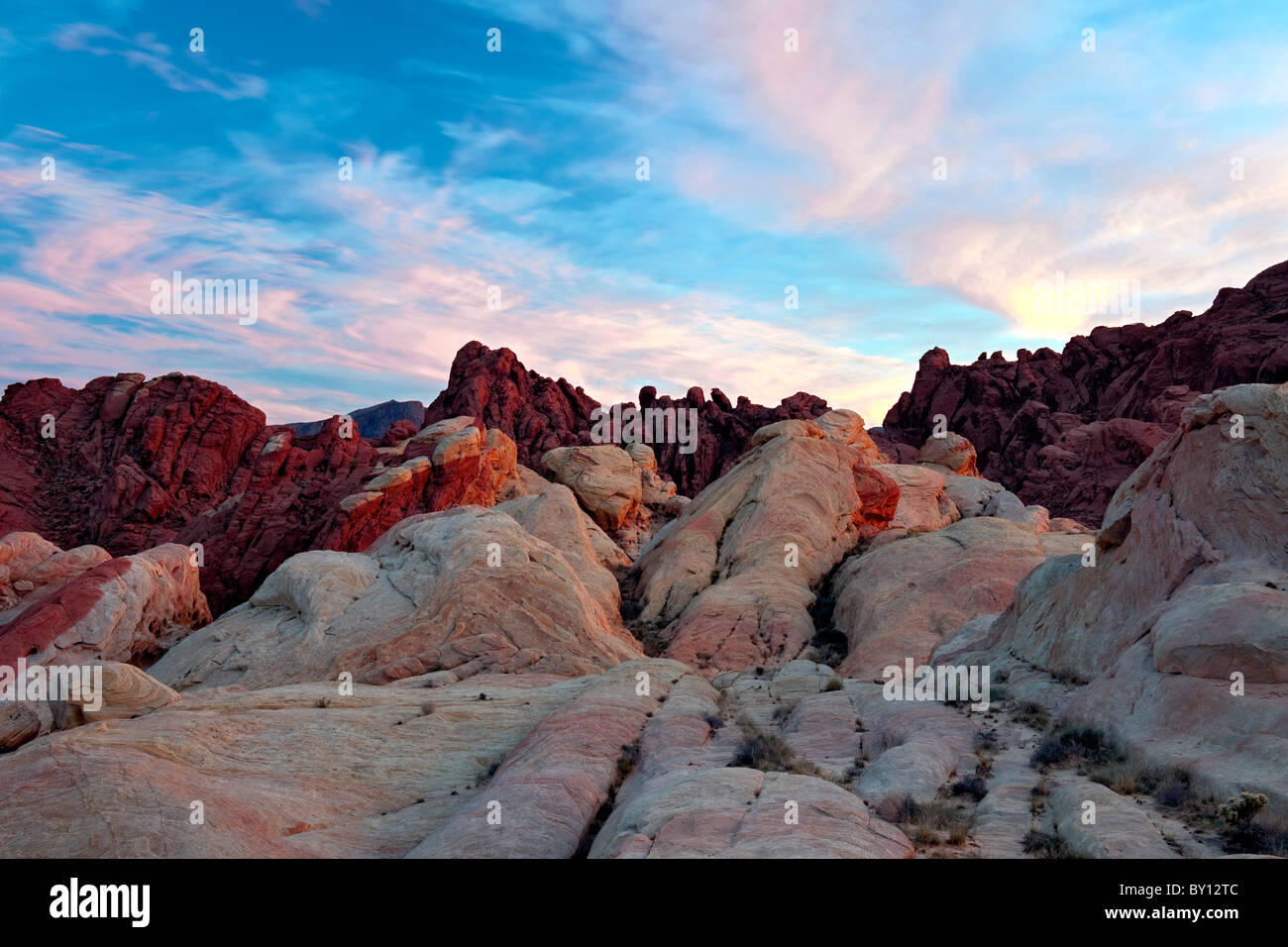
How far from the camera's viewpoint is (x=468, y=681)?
27.9 metres

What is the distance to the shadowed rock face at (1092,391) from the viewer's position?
263ft

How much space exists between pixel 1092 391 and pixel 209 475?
127020 millimetres

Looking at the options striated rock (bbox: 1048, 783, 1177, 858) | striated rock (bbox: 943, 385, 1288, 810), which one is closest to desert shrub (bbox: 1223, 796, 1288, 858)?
striated rock (bbox: 943, 385, 1288, 810)

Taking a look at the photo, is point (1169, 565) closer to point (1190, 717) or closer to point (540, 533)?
point (1190, 717)

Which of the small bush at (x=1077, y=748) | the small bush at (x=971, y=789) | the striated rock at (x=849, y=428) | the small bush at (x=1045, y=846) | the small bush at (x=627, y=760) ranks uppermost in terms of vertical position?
the striated rock at (x=849, y=428)

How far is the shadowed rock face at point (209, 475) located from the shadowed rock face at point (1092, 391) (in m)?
55.4

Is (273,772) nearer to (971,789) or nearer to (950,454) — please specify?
(971,789)

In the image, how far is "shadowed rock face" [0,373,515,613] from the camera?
55297 millimetres

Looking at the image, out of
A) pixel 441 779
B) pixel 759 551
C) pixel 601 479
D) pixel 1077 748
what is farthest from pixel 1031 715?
pixel 601 479

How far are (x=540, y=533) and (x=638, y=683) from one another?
30026mm

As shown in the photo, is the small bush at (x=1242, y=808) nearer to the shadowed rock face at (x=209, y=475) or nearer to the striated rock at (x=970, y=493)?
the shadowed rock face at (x=209, y=475)

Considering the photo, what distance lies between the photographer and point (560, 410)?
379 feet

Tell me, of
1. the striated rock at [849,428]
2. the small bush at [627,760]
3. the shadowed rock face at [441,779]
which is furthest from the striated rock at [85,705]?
the striated rock at [849,428]
